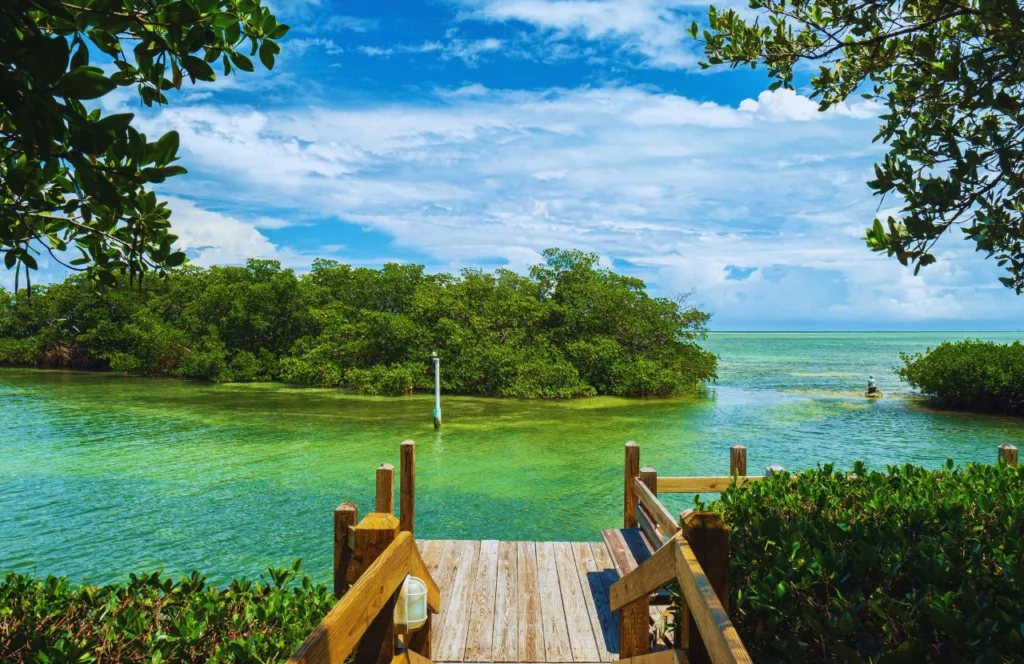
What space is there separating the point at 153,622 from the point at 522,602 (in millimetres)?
3364

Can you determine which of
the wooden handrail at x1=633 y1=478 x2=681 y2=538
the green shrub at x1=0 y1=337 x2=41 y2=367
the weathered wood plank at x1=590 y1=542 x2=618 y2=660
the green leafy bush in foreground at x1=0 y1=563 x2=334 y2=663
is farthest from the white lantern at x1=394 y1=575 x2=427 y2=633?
the green shrub at x1=0 y1=337 x2=41 y2=367

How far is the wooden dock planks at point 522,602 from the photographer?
200 inches

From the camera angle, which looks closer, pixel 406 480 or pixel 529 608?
pixel 529 608

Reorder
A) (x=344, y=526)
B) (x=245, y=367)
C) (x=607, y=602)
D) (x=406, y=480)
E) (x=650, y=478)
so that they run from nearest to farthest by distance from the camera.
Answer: (x=344, y=526) → (x=607, y=602) → (x=650, y=478) → (x=406, y=480) → (x=245, y=367)

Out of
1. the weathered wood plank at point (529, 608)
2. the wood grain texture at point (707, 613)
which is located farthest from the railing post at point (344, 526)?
the wood grain texture at point (707, 613)

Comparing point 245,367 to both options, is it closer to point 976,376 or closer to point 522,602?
point 522,602

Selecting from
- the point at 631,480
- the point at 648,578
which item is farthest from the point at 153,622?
the point at 631,480

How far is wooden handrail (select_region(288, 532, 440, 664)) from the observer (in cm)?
196

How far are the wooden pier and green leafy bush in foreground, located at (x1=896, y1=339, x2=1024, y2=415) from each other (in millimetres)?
20106

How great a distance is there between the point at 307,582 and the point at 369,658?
1.75 metres

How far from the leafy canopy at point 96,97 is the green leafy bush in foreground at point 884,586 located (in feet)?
9.59

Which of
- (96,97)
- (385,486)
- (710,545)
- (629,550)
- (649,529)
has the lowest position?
(629,550)

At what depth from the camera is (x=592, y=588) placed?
624 centimetres

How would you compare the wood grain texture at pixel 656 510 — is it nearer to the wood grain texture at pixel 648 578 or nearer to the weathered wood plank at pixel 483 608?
the wood grain texture at pixel 648 578
